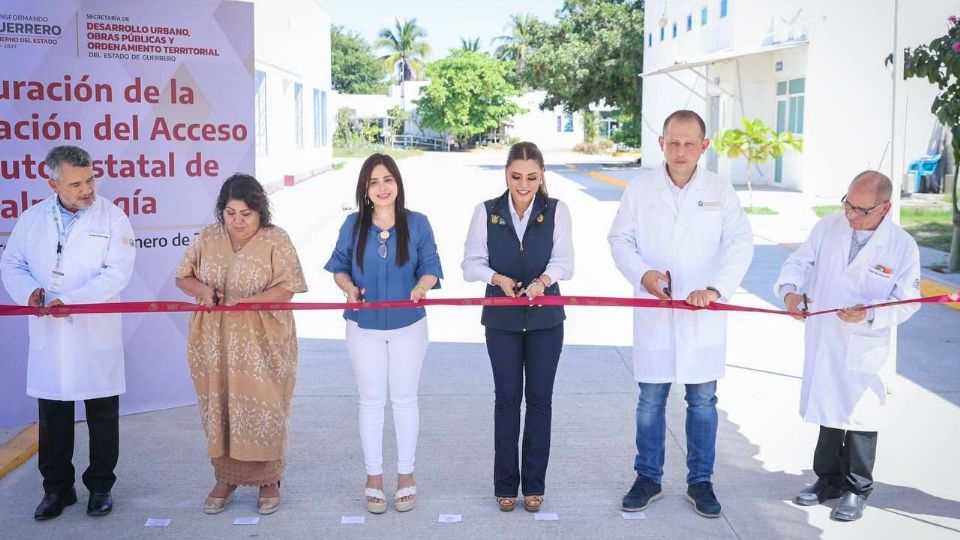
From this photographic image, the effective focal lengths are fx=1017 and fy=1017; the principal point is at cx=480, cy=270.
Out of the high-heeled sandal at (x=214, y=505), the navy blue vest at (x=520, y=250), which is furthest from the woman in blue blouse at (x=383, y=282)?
the high-heeled sandal at (x=214, y=505)

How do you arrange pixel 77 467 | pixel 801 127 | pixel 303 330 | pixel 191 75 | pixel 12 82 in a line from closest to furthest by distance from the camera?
pixel 77 467
pixel 12 82
pixel 191 75
pixel 303 330
pixel 801 127

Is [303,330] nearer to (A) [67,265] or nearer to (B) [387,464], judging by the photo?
(B) [387,464]

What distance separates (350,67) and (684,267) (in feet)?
277

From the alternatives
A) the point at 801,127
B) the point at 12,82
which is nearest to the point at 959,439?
the point at 12,82

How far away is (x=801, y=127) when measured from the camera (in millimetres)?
24266

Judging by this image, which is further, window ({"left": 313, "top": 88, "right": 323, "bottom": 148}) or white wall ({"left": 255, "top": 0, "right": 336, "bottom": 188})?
window ({"left": 313, "top": 88, "right": 323, "bottom": 148})

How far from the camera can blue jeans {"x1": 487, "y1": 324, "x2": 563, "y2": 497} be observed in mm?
4758

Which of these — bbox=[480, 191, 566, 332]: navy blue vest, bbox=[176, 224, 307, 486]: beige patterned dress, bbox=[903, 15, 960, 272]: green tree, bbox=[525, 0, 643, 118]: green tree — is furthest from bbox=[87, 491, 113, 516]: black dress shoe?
bbox=[525, 0, 643, 118]: green tree

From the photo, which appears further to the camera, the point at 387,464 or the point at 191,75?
the point at 191,75

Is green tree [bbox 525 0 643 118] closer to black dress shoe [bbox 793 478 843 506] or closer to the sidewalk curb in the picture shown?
the sidewalk curb

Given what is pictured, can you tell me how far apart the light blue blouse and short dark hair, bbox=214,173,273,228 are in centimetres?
39

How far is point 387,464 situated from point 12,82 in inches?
122

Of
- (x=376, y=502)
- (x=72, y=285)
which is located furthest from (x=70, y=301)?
(x=376, y=502)

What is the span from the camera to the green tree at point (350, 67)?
85.6m
